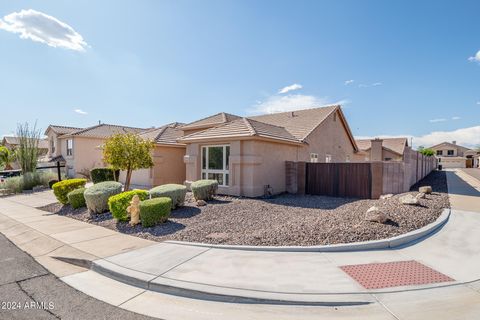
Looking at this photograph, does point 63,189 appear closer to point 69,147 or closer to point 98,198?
A: point 98,198

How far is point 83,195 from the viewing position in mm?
10820

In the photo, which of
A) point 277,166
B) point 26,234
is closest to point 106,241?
point 26,234

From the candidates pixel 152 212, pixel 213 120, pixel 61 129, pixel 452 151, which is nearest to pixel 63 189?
pixel 152 212

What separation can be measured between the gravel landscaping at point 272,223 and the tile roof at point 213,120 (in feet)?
26.5

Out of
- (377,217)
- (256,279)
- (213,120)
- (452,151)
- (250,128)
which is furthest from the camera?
(452,151)

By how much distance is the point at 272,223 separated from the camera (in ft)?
26.9

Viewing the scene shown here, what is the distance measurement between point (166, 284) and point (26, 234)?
19.5ft

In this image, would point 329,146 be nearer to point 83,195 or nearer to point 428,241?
point 428,241

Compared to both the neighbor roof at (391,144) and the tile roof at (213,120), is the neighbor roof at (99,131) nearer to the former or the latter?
the tile roof at (213,120)

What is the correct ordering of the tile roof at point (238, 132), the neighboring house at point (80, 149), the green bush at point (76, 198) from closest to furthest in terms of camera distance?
the green bush at point (76, 198) < the tile roof at point (238, 132) < the neighboring house at point (80, 149)

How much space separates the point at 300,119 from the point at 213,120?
6331 mm

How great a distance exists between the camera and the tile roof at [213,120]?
717 inches

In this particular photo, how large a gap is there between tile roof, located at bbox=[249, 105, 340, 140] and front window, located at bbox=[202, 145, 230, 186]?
17.2ft

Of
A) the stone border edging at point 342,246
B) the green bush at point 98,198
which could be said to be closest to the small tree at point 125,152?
the green bush at point 98,198
